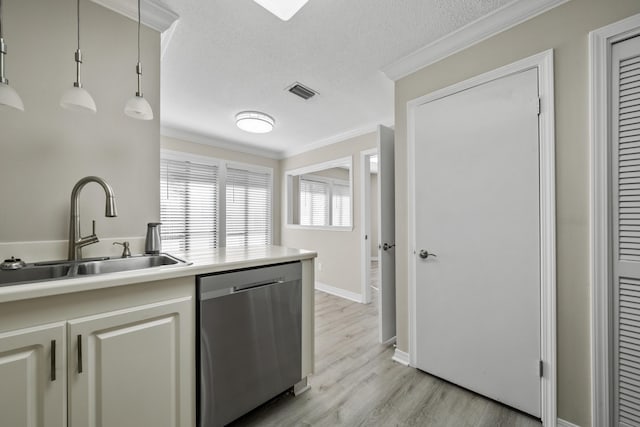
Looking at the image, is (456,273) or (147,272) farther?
(456,273)

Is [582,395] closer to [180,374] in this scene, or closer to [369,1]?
[180,374]

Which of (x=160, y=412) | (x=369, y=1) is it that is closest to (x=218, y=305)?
(x=160, y=412)

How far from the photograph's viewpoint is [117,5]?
1.55m

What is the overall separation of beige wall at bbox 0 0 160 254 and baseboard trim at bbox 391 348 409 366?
215 centimetres

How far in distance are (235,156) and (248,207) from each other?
94cm

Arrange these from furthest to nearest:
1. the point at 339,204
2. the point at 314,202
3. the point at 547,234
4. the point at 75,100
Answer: the point at 339,204 → the point at 314,202 → the point at 547,234 → the point at 75,100

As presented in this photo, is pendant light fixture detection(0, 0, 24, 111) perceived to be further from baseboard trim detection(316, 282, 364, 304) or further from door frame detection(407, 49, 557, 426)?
baseboard trim detection(316, 282, 364, 304)

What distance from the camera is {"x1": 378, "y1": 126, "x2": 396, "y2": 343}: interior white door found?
249cm

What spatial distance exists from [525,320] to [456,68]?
1.75m

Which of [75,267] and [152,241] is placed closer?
[75,267]

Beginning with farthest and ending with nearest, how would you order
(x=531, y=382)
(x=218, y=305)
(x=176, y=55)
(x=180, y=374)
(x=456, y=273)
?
(x=176, y=55) → (x=456, y=273) → (x=531, y=382) → (x=218, y=305) → (x=180, y=374)

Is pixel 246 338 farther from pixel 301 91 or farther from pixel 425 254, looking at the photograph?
pixel 301 91

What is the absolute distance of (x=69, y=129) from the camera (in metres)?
1.42

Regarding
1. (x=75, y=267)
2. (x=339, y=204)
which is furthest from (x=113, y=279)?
(x=339, y=204)
